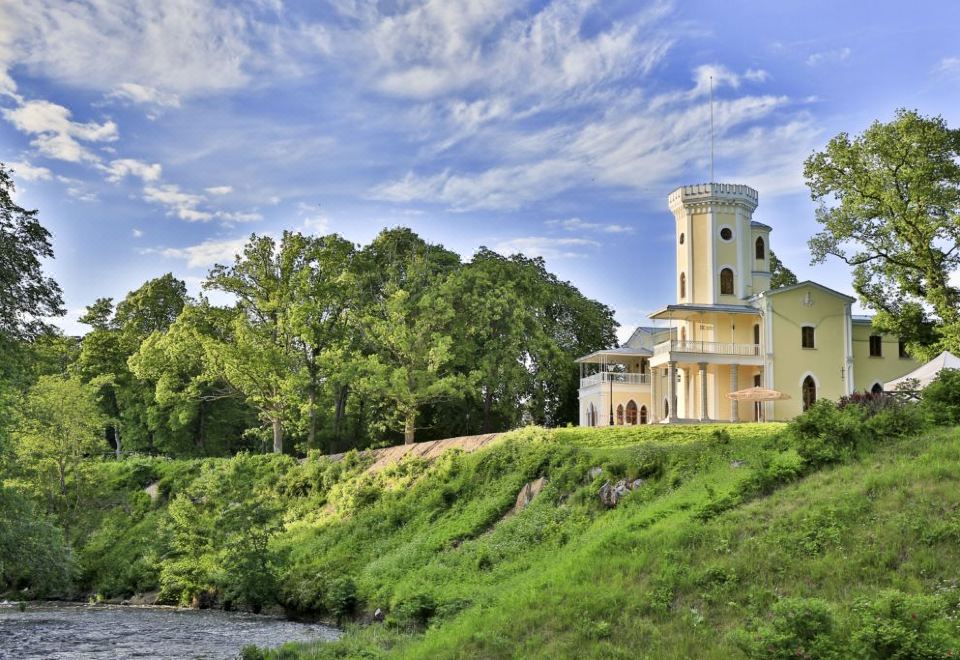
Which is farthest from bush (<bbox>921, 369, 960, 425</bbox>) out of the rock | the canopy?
the canopy

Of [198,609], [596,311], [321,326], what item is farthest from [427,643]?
[596,311]

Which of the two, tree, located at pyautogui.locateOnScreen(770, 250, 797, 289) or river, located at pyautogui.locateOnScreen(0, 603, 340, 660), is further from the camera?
tree, located at pyautogui.locateOnScreen(770, 250, 797, 289)

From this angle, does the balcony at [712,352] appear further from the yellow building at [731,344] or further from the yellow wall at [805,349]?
the yellow wall at [805,349]

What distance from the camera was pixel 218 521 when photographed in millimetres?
26391

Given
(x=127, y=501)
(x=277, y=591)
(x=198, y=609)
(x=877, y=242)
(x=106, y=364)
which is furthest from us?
(x=106, y=364)

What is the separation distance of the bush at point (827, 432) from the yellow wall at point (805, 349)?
25368 mm

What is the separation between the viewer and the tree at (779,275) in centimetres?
5372

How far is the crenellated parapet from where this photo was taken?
4916cm

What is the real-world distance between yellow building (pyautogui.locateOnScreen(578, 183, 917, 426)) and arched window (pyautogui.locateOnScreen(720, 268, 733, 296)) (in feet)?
0.17

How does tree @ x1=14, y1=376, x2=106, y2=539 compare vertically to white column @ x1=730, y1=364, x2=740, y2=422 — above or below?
below

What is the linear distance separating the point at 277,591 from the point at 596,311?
33.6 m

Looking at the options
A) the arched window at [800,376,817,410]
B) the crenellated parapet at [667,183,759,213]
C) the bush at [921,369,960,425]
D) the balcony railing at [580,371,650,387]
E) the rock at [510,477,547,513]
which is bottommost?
the rock at [510,477,547,513]

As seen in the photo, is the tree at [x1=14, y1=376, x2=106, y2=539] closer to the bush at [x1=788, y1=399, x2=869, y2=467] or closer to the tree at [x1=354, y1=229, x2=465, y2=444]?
the tree at [x1=354, y1=229, x2=465, y2=444]

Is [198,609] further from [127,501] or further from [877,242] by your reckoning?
[877,242]
